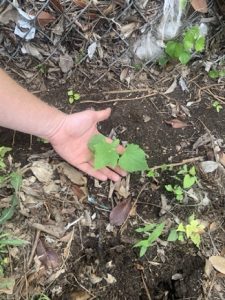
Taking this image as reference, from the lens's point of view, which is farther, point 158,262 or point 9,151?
point 9,151

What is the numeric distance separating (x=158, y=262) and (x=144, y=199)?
32 cm

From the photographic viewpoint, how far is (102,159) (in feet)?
7.29

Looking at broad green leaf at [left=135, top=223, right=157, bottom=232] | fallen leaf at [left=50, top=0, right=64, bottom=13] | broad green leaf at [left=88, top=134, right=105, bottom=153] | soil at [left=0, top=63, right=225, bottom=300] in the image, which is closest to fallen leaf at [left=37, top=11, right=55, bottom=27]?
fallen leaf at [left=50, top=0, right=64, bottom=13]

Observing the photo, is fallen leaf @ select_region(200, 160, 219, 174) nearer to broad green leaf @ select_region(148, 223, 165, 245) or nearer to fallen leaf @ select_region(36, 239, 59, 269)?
broad green leaf @ select_region(148, 223, 165, 245)

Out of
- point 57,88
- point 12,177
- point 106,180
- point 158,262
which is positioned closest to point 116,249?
point 158,262

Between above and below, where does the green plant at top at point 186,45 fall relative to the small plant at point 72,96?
above

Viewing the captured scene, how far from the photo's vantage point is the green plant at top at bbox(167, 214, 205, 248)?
2312 mm

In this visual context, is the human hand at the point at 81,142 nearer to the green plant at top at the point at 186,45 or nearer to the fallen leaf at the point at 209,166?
the fallen leaf at the point at 209,166

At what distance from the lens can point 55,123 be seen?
228 centimetres

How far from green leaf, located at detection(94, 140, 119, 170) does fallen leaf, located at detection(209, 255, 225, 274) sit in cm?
64

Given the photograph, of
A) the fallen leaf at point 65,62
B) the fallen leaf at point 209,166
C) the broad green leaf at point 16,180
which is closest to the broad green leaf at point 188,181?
the fallen leaf at point 209,166

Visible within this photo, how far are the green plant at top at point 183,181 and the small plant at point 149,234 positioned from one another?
7.4 inches

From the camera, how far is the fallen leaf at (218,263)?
2.30 meters

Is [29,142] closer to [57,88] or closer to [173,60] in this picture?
[57,88]
